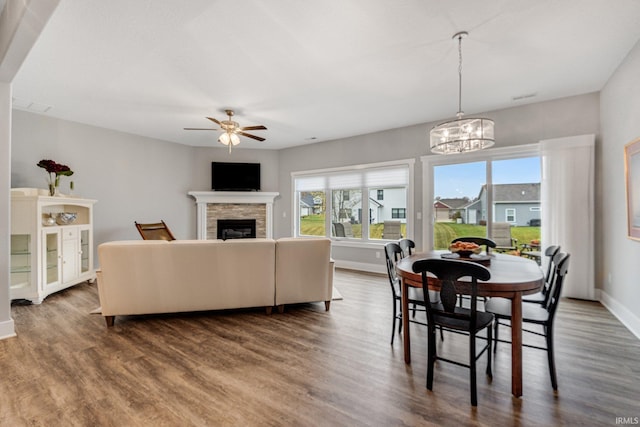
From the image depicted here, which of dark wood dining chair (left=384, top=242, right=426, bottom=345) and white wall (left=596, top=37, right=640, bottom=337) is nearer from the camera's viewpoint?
dark wood dining chair (left=384, top=242, right=426, bottom=345)

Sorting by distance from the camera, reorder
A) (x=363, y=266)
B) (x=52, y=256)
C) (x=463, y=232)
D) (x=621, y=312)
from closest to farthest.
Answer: (x=621, y=312), (x=52, y=256), (x=463, y=232), (x=363, y=266)

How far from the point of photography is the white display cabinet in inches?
147

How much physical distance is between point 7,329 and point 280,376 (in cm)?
277

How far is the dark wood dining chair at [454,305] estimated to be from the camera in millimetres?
1784

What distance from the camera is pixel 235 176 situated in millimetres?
6801

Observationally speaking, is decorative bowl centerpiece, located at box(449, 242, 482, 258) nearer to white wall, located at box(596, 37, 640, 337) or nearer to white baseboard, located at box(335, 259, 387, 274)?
white wall, located at box(596, 37, 640, 337)

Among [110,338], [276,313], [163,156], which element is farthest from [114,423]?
[163,156]

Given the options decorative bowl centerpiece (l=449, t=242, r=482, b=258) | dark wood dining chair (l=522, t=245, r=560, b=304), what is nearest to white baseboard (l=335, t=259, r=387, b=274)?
decorative bowl centerpiece (l=449, t=242, r=482, b=258)

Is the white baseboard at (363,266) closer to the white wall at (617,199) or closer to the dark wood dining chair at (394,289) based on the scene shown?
the dark wood dining chair at (394,289)

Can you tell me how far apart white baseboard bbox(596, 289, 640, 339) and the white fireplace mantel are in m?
5.83

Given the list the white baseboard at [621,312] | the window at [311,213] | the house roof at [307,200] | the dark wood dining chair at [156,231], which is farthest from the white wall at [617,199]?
the dark wood dining chair at [156,231]

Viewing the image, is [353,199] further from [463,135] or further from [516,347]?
[516,347]

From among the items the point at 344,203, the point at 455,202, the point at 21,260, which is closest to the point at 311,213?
the point at 344,203

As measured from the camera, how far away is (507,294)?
188 cm
